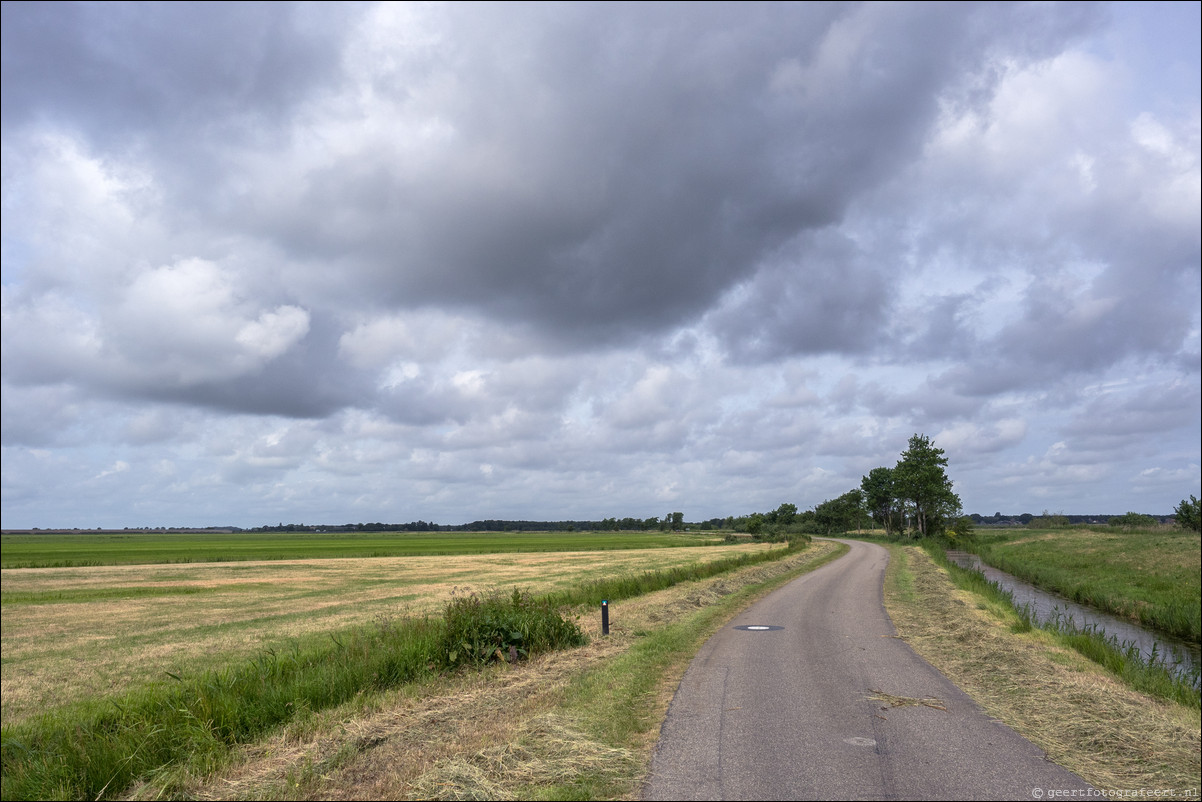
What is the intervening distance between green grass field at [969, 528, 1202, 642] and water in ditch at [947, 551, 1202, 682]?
88 cm

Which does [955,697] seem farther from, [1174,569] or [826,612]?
[1174,569]

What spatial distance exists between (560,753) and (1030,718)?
283 inches

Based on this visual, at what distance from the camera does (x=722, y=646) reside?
15383mm

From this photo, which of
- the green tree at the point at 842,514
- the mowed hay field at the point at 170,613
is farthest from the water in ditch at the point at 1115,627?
the green tree at the point at 842,514

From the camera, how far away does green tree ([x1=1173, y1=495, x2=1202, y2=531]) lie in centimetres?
7786

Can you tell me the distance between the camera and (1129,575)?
1583 inches

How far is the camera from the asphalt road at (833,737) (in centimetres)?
674

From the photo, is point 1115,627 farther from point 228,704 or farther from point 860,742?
point 228,704

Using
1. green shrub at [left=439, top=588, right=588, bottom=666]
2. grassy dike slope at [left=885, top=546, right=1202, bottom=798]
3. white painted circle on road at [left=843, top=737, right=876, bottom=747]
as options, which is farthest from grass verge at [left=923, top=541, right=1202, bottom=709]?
green shrub at [left=439, top=588, right=588, bottom=666]

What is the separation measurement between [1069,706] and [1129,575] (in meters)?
41.2

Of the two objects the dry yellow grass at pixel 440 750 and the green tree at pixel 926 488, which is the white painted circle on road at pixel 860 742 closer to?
the dry yellow grass at pixel 440 750

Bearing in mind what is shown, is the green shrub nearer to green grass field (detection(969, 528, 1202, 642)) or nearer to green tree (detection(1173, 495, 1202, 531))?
green grass field (detection(969, 528, 1202, 642))

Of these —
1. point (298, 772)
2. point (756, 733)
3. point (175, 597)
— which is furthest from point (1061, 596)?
point (175, 597)

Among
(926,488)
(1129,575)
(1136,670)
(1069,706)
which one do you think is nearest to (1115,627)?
(1136,670)
